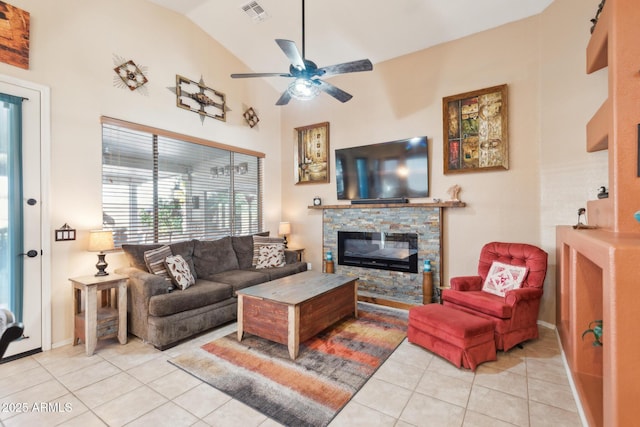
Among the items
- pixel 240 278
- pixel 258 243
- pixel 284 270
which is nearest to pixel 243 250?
pixel 258 243

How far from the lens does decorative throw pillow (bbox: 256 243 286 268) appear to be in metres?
4.52

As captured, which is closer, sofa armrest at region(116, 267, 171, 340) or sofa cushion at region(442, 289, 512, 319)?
sofa cushion at region(442, 289, 512, 319)

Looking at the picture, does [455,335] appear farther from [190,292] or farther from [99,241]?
[99,241]

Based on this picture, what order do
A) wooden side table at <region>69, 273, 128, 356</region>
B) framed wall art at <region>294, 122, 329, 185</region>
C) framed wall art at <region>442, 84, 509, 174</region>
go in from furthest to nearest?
1. framed wall art at <region>294, 122, 329, 185</region>
2. framed wall art at <region>442, 84, 509, 174</region>
3. wooden side table at <region>69, 273, 128, 356</region>

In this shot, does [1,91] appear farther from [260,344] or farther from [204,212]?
[260,344]

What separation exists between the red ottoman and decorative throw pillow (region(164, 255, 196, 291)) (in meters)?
2.50

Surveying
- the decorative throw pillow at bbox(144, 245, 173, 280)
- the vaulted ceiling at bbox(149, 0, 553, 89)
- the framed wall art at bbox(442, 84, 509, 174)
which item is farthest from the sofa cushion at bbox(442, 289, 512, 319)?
the vaulted ceiling at bbox(149, 0, 553, 89)

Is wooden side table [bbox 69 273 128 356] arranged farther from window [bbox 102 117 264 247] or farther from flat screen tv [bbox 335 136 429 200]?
flat screen tv [bbox 335 136 429 200]

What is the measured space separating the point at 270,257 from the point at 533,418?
3.47m

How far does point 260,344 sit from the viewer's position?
2994 mm

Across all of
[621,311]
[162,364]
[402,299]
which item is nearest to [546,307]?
[402,299]

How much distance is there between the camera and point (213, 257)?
4.12 m

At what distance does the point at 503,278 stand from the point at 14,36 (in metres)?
5.36

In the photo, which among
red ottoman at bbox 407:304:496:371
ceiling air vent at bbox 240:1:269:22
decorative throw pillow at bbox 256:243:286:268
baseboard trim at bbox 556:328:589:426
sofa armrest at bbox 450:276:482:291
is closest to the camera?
baseboard trim at bbox 556:328:589:426
